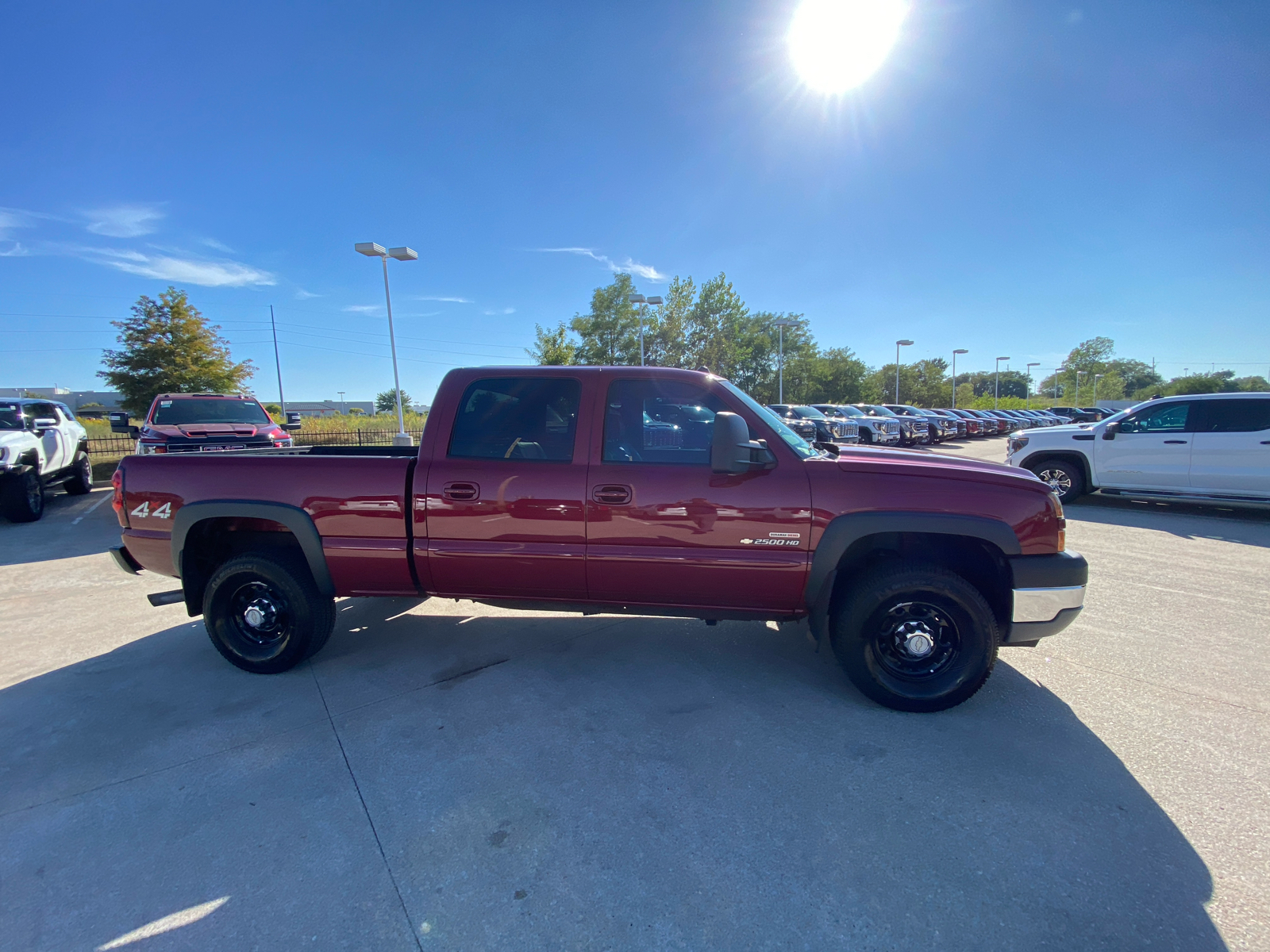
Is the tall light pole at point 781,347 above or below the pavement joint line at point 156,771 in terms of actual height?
above

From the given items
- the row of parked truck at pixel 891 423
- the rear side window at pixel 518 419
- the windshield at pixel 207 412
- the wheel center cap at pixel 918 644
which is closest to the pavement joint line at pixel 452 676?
the rear side window at pixel 518 419

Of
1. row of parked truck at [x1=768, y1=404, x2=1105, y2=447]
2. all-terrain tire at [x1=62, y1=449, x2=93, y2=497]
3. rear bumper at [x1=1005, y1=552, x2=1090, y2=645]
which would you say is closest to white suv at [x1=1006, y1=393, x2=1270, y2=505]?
row of parked truck at [x1=768, y1=404, x2=1105, y2=447]

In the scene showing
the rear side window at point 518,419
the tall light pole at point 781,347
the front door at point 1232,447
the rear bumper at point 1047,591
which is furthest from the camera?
the tall light pole at point 781,347

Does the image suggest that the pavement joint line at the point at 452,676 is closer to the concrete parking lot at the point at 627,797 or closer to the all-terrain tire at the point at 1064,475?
the concrete parking lot at the point at 627,797

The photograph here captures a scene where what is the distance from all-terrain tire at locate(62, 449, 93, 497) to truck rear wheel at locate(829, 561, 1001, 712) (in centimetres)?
1296

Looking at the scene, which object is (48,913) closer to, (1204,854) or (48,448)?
(1204,854)

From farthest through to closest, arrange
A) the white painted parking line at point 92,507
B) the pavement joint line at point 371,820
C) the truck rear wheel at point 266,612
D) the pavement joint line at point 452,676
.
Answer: the white painted parking line at point 92,507 < the truck rear wheel at point 266,612 < the pavement joint line at point 452,676 < the pavement joint line at point 371,820

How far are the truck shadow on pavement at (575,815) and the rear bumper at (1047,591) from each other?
1.70ft

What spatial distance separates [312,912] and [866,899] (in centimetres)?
186

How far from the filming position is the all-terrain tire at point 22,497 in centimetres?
773

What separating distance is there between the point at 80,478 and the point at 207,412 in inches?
115

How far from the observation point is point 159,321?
17.8 metres

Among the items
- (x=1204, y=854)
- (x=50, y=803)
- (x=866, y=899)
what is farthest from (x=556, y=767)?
(x=1204, y=854)

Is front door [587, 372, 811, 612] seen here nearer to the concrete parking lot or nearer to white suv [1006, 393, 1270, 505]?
the concrete parking lot
